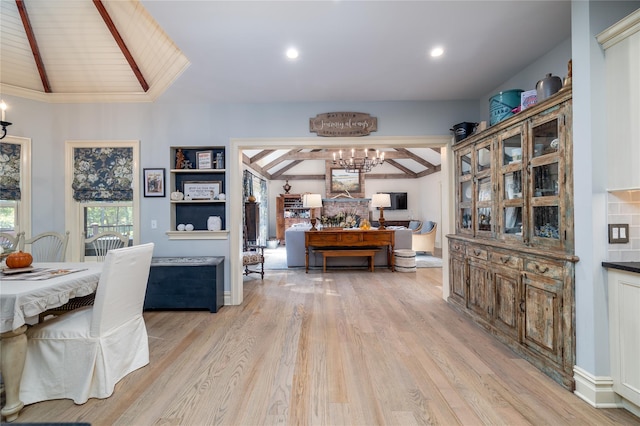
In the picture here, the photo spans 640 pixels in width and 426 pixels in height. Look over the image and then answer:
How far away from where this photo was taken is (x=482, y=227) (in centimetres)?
303

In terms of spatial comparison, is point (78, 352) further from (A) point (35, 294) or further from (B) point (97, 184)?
(B) point (97, 184)

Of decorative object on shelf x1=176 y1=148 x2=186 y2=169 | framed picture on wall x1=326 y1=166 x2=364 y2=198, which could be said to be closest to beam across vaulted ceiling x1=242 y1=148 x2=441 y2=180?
framed picture on wall x1=326 y1=166 x2=364 y2=198

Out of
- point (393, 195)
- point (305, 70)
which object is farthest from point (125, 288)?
point (393, 195)

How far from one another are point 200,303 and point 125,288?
5.21 feet

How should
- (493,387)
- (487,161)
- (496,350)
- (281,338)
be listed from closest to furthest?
(493,387) → (496,350) → (281,338) → (487,161)

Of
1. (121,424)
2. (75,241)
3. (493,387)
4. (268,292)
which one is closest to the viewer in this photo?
(121,424)

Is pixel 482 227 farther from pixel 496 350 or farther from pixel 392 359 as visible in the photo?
pixel 392 359

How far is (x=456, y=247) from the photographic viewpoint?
351 centimetres

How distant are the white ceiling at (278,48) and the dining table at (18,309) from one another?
196cm

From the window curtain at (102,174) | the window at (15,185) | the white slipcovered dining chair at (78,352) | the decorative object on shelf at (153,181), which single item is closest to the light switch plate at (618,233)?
the white slipcovered dining chair at (78,352)

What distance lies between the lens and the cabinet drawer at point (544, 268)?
2.02 meters

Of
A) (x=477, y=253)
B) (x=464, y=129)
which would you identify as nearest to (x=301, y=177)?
(x=464, y=129)

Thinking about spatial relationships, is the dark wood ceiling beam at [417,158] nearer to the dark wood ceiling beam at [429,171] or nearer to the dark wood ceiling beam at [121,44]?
the dark wood ceiling beam at [429,171]

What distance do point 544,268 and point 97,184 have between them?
4846 mm
